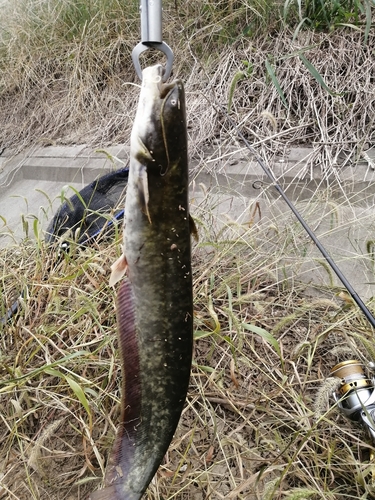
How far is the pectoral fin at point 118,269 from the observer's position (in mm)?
1016

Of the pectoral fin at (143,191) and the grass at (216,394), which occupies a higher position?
the pectoral fin at (143,191)

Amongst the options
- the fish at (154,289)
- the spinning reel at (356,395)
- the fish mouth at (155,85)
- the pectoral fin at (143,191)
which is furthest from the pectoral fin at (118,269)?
the spinning reel at (356,395)

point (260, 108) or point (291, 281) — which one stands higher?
point (260, 108)

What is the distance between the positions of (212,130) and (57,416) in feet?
7.27

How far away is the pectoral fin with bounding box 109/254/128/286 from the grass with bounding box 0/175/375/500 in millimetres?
347

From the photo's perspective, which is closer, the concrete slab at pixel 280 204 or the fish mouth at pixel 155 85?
the fish mouth at pixel 155 85

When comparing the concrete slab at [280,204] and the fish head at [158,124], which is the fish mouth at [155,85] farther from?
the concrete slab at [280,204]

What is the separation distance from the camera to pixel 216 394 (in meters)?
1.49

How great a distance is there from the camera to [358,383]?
48.9 inches

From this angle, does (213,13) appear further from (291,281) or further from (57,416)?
(57,416)

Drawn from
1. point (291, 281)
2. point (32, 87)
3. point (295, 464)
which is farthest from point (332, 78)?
point (32, 87)

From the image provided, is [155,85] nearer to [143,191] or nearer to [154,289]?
[143,191]

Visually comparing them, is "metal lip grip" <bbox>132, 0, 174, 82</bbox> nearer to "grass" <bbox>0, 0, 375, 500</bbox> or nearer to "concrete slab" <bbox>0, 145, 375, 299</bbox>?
"grass" <bbox>0, 0, 375, 500</bbox>

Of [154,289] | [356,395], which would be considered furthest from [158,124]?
[356,395]
